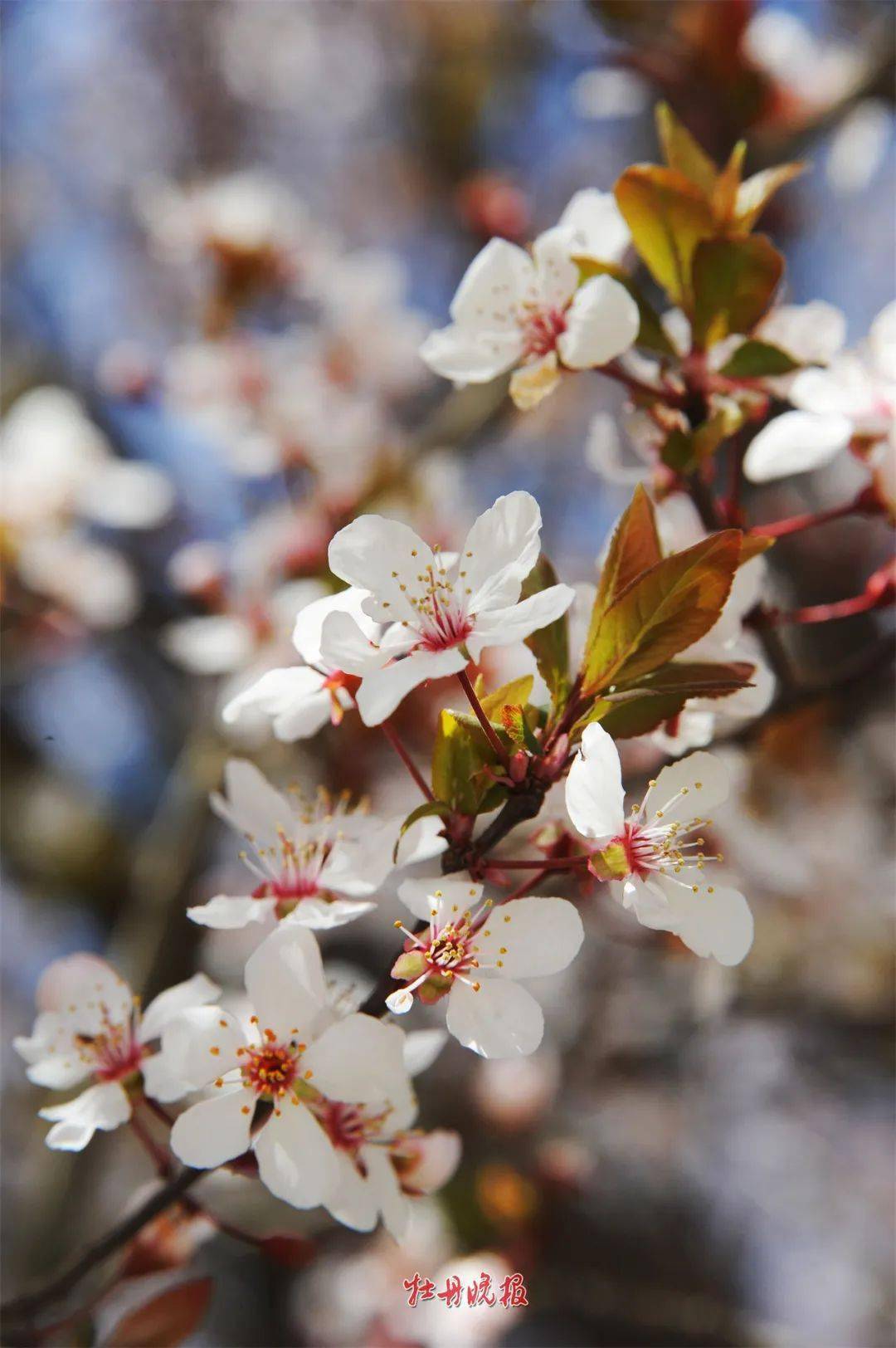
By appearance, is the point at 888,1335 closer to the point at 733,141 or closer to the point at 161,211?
the point at 733,141

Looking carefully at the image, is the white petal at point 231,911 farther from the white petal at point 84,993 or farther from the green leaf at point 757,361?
the green leaf at point 757,361

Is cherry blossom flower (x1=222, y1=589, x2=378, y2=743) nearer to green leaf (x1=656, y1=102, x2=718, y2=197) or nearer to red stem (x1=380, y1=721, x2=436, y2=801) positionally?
red stem (x1=380, y1=721, x2=436, y2=801)

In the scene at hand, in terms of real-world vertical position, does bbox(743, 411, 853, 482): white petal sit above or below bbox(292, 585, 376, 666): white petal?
below

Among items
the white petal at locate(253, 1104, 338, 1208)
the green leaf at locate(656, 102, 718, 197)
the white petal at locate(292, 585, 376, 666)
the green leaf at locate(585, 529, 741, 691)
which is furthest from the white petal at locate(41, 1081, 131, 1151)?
the green leaf at locate(656, 102, 718, 197)

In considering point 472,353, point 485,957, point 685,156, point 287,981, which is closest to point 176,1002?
point 287,981

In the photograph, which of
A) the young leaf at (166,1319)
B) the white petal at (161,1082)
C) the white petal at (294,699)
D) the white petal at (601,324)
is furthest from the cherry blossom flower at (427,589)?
the young leaf at (166,1319)

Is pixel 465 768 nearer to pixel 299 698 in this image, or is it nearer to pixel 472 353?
pixel 299 698

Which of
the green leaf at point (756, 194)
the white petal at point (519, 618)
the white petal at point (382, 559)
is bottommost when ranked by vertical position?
the white petal at point (519, 618)
